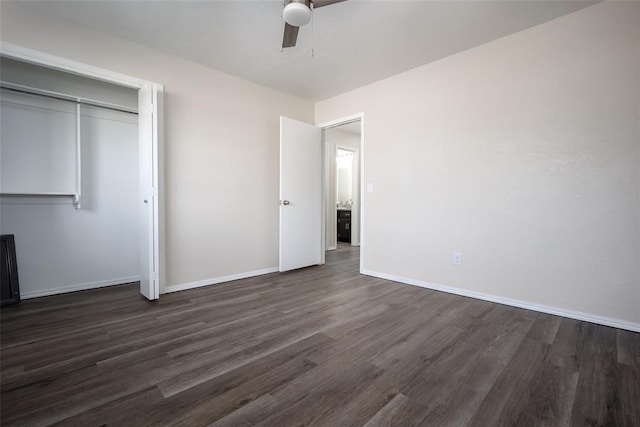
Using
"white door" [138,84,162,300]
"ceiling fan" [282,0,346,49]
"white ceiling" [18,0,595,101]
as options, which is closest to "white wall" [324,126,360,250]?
"white ceiling" [18,0,595,101]

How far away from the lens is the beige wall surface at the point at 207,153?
268 cm

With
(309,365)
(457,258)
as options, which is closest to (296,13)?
(309,365)

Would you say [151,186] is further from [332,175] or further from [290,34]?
[332,175]

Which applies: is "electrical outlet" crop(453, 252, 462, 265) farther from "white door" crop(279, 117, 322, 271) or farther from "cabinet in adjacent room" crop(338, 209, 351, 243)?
"cabinet in adjacent room" crop(338, 209, 351, 243)

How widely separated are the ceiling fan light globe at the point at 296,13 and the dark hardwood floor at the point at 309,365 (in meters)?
2.14

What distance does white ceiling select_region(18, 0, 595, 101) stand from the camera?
2.26 metres

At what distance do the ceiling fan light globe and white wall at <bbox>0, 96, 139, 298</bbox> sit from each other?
2592 mm

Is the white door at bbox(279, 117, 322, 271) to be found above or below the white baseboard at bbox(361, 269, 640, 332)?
above

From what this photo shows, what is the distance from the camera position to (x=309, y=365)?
1663 millimetres

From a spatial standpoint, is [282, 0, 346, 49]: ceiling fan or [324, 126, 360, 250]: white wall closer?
[282, 0, 346, 49]: ceiling fan

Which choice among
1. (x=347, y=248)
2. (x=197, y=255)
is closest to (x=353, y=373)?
(x=197, y=255)

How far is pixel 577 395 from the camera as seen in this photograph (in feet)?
4.68

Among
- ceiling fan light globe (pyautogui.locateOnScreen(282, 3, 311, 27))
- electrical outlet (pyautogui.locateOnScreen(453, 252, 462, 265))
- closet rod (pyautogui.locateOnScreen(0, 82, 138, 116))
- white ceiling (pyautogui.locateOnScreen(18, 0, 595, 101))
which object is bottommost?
electrical outlet (pyautogui.locateOnScreen(453, 252, 462, 265))

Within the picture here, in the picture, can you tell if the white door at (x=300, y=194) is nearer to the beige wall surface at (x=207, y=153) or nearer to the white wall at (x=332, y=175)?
the beige wall surface at (x=207, y=153)
